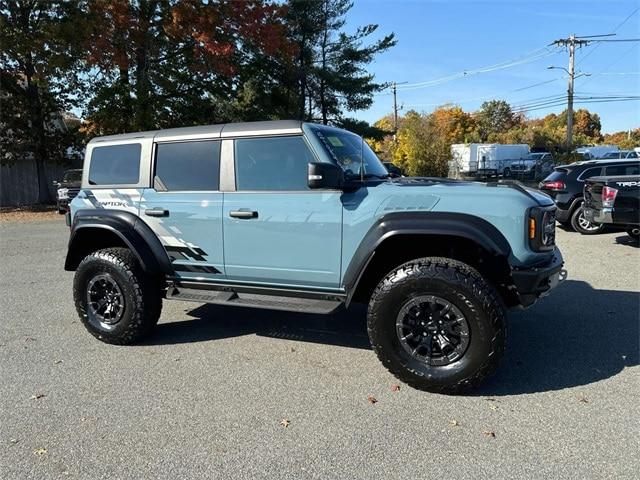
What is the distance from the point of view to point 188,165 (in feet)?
16.3

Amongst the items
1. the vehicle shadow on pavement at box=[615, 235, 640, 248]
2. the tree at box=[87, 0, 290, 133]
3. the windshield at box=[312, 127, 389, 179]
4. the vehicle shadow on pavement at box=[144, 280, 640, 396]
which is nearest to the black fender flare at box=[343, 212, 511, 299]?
the windshield at box=[312, 127, 389, 179]

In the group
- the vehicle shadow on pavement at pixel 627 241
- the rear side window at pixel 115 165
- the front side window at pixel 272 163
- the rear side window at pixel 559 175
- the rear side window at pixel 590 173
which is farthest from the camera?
the rear side window at pixel 559 175

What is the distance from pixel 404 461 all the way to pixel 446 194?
1.92 m

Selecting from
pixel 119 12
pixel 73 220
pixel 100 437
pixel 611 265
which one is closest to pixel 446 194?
pixel 100 437

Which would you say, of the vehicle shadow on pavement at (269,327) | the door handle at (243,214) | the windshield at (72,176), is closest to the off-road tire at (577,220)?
the vehicle shadow on pavement at (269,327)

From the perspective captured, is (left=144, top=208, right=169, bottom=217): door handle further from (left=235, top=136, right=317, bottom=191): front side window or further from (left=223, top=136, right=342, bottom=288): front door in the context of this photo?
(left=235, top=136, right=317, bottom=191): front side window

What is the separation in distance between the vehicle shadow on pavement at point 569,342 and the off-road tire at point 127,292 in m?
2.97

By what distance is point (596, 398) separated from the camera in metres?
3.81

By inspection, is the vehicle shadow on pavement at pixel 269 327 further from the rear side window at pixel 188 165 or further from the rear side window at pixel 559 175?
the rear side window at pixel 559 175

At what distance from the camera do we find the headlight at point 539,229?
152 inches

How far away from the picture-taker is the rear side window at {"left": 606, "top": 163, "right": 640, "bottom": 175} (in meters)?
12.3

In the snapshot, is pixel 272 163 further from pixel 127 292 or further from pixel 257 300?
pixel 127 292

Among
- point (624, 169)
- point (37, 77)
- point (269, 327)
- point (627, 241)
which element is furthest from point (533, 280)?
point (37, 77)

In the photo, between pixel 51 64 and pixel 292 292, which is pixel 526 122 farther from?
pixel 292 292
